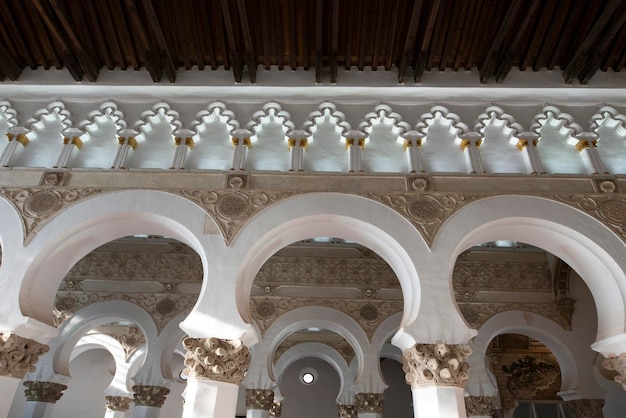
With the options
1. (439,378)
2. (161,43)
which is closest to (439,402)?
(439,378)

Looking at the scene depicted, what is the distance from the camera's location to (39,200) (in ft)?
13.9

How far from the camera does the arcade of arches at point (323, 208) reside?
3.70 meters

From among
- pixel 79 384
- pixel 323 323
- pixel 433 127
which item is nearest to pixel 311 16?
pixel 433 127

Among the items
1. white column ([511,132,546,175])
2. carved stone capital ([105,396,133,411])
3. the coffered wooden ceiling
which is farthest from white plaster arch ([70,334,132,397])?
white column ([511,132,546,175])

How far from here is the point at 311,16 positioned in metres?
4.39

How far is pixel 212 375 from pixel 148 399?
342cm

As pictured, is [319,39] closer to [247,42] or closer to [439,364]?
[247,42]

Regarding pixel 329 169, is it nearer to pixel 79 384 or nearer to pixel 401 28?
pixel 401 28

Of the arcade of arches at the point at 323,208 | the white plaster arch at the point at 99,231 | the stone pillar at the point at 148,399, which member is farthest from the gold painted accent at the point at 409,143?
the stone pillar at the point at 148,399

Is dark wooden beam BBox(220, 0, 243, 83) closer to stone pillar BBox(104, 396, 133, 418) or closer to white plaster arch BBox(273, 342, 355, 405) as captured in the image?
white plaster arch BBox(273, 342, 355, 405)

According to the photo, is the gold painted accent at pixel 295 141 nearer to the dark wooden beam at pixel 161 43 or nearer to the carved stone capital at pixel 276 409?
the dark wooden beam at pixel 161 43

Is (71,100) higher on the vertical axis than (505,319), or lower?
higher

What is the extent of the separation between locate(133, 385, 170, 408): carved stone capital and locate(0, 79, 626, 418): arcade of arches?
3cm

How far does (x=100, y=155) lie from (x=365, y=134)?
8.98ft
